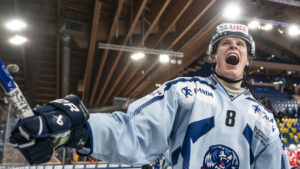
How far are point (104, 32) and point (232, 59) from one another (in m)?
6.96

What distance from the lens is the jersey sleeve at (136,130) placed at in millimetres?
942

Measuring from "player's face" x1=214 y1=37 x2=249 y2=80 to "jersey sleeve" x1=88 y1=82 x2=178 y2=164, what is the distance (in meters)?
0.50

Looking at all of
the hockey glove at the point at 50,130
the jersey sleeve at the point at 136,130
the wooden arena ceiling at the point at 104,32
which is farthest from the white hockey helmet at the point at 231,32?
the wooden arena ceiling at the point at 104,32

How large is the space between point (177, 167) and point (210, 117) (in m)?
0.30

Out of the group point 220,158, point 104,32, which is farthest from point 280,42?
point 220,158

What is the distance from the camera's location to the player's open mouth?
1.58m

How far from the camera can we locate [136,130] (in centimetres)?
106

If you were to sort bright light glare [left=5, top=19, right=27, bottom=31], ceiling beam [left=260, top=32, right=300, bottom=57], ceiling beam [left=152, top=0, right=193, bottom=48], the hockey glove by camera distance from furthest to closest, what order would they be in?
ceiling beam [left=260, top=32, right=300, bottom=57], bright light glare [left=5, top=19, right=27, bottom=31], ceiling beam [left=152, top=0, right=193, bottom=48], the hockey glove

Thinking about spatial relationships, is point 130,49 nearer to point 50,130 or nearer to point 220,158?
point 220,158

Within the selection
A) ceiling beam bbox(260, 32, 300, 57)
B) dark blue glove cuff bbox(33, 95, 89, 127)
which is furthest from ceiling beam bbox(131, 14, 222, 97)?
ceiling beam bbox(260, 32, 300, 57)

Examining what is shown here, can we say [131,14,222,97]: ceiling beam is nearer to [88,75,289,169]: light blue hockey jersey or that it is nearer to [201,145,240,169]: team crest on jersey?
[88,75,289,169]: light blue hockey jersey

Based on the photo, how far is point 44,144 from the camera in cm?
78

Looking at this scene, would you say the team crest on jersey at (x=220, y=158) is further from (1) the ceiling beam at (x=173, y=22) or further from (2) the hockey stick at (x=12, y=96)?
(1) the ceiling beam at (x=173, y=22)

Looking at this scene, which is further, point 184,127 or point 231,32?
point 231,32
